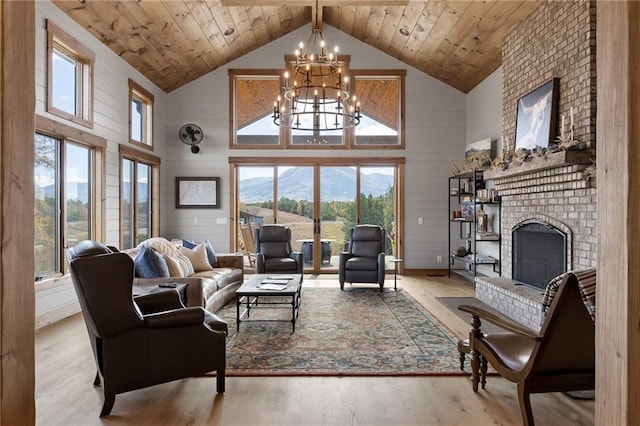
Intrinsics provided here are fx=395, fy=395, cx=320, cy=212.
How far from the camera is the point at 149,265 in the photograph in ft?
13.8

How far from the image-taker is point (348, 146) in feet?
26.0

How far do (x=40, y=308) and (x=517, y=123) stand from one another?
5991 mm

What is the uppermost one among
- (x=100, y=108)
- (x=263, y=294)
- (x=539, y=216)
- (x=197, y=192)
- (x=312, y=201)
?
(x=100, y=108)

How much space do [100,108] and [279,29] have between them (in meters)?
3.69

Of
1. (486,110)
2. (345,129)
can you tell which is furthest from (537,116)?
(345,129)

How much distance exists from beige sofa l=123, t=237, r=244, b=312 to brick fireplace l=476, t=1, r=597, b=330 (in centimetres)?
341

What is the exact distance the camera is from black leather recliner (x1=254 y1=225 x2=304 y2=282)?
6074mm

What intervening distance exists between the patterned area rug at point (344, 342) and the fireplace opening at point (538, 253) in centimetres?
139

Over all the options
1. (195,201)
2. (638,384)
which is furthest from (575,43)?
(195,201)

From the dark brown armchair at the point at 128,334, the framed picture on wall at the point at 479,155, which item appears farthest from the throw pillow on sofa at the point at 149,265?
the framed picture on wall at the point at 479,155

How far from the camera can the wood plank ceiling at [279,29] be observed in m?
5.09

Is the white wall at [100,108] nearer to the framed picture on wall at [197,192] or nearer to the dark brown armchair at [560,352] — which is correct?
the framed picture on wall at [197,192]

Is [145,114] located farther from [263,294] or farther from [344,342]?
[344,342]

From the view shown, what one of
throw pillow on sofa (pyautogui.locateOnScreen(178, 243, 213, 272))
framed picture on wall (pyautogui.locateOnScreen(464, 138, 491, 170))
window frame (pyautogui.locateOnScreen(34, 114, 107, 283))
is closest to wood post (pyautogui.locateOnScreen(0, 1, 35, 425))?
window frame (pyautogui.locateOnScreen(34, 114, 107, 283))
